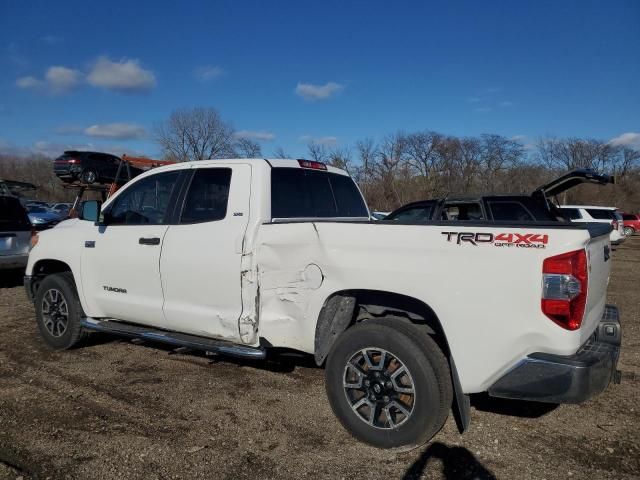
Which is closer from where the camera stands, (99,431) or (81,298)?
(99,431)

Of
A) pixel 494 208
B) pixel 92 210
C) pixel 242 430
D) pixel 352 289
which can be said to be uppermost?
pixel 494 208

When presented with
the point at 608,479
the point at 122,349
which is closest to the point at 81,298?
the point at 122,349

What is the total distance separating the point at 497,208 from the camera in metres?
8.70

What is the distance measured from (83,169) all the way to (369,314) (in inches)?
418

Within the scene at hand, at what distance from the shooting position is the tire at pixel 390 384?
310cm

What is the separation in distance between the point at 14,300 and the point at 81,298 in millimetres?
4352

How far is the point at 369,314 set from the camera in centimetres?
360

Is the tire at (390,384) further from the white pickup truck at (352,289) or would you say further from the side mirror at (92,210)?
the side mirror at (92,210)

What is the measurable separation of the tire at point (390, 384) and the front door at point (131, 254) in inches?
75.3

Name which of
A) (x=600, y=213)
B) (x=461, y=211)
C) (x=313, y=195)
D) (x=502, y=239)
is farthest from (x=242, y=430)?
(x=600, y=213)

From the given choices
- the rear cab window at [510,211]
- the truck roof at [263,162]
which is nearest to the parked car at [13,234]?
the truck roof at [263,162]

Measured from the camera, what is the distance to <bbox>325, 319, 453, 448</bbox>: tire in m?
3.10

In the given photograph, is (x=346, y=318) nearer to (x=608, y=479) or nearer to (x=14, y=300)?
(x=608, y=479)

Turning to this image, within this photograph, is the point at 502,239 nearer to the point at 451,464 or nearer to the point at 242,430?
the point at 451,464
